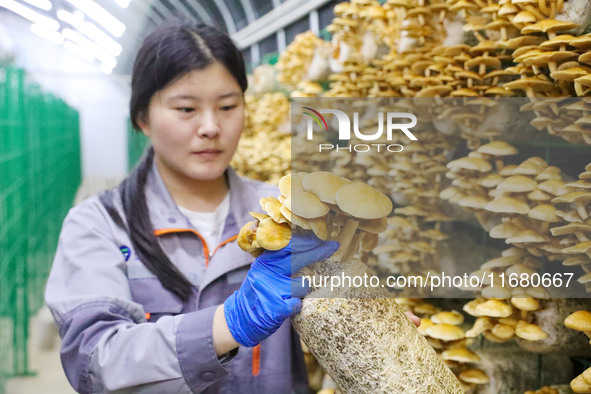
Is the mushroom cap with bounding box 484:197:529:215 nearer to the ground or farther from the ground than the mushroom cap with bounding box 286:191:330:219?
nearer to the ground

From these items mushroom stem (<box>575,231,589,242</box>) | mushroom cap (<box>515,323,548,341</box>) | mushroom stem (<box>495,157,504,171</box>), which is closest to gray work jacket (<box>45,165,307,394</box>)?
mushroom cap (<box>515,323,548,341</box>)

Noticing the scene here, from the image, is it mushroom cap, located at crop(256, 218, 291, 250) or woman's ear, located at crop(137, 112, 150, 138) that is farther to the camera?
woman's ear, located at crop(137, 112, 150, 138)

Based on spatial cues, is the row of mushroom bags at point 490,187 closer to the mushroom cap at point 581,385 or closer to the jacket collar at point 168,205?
the mushroom cap at point 581,385

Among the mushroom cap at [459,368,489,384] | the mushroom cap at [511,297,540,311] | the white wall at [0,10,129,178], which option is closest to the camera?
the mushroom cap at [511,297,540,311]

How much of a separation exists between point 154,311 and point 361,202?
3.58 feet

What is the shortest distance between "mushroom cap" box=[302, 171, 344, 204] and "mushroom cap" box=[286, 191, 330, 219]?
0.06 feet

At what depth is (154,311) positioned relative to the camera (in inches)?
76.4

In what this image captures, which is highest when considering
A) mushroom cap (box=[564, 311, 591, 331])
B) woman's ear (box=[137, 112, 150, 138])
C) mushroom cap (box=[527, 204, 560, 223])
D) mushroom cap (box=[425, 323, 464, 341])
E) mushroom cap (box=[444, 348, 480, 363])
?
woman's ear (box=[137, 112, 150, 138])

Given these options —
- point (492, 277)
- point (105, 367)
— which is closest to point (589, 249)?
point (492, 277)

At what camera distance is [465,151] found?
206 centimetres

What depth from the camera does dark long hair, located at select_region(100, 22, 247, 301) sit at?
1.95 meters

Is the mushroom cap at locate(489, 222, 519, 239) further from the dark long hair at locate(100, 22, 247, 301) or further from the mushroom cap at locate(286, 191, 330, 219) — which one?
the dark long hair at locate(100, 22, 247, 301)

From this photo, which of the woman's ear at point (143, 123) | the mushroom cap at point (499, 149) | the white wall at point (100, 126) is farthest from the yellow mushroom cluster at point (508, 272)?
the white wall at point (100, 126)

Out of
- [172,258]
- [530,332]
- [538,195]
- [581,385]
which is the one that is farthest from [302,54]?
[581,385]
